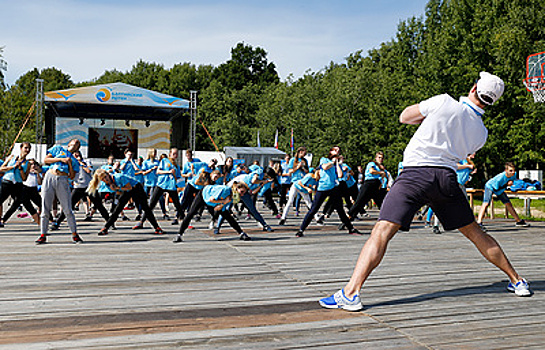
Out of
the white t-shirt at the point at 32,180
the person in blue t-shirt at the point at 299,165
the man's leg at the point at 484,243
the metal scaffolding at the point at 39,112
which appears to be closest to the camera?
the man's leg at the point at 484,243

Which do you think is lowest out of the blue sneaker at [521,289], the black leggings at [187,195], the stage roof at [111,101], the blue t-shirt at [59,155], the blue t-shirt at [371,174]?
the black leggings at [187,195]

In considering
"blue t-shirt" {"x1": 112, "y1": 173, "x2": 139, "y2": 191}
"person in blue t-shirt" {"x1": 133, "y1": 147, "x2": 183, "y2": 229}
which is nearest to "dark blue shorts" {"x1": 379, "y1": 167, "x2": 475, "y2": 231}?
"blue t-shirt" {"x1": 112, "y1": 173, "x2": 139, "y2": 191}

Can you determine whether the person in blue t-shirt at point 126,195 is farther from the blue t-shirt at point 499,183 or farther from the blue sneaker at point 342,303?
the blue t-shirt at point 499,183

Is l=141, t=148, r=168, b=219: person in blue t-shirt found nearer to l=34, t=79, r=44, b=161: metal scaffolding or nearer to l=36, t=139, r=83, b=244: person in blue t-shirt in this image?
l=36, t=139, r=83, b=244: person in blue t-shirt

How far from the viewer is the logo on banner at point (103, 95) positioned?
85.2 feet

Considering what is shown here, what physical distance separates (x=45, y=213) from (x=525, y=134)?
2581 centimetres

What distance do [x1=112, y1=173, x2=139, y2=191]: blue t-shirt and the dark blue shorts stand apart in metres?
7.64

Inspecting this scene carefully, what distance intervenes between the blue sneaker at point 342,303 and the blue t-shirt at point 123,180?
24.2 ft

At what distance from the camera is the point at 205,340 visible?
12.6 feet

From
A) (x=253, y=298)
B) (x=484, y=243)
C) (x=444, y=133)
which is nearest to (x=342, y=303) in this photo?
(x=253, y=298)

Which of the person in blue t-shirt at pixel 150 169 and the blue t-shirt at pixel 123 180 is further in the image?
the person in blue t-shirt at pixel 150 169

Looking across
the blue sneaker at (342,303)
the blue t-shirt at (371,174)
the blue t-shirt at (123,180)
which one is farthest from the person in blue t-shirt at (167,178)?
the blue sneaker at (342,303)

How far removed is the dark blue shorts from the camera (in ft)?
15.1

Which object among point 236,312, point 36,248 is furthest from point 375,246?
point 36,248
